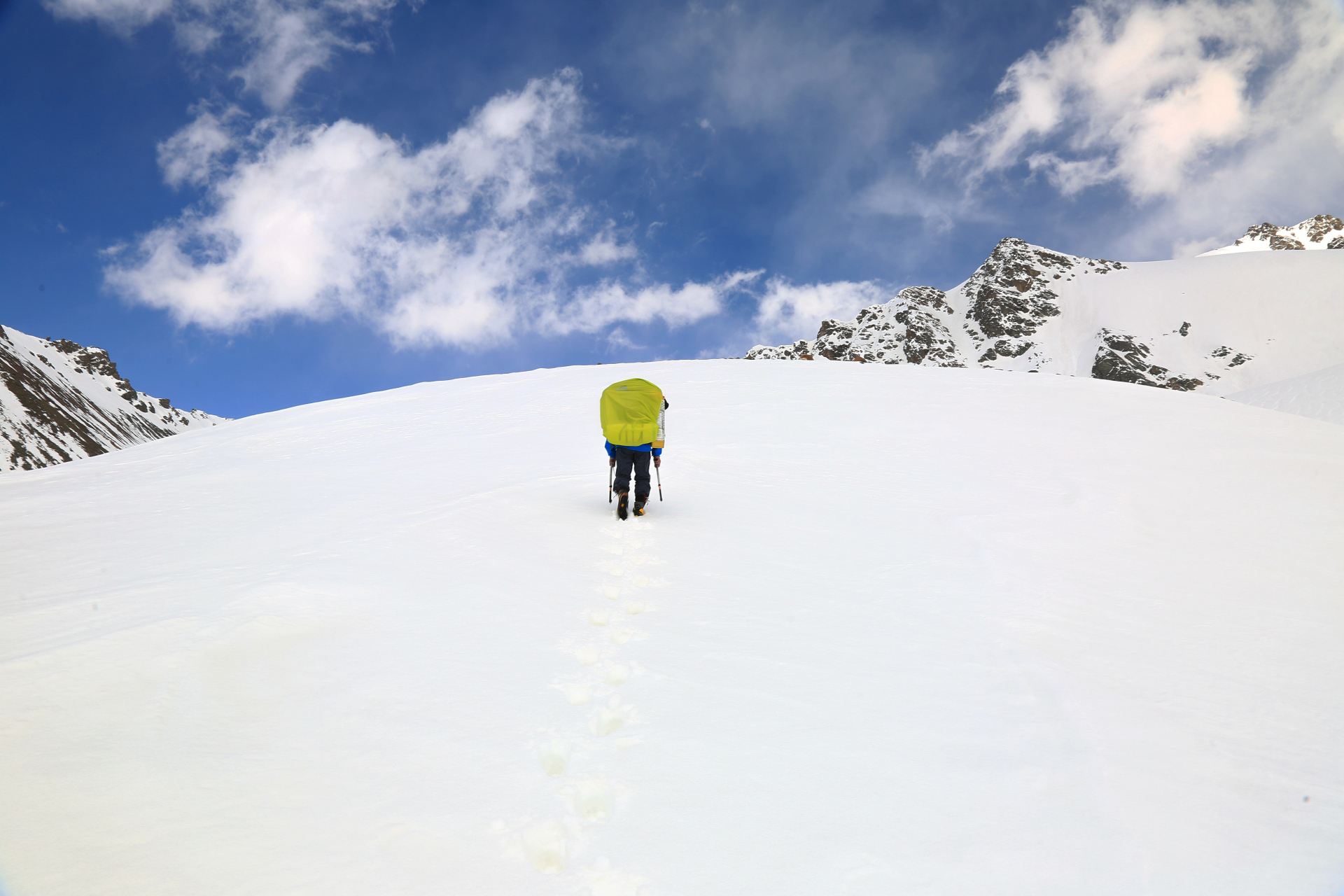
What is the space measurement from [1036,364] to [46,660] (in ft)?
557

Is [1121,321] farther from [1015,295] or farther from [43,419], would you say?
[43,419]

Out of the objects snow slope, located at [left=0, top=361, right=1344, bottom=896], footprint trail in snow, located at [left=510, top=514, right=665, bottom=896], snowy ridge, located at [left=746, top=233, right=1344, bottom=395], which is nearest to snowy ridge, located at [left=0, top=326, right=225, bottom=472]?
snow slope, located at [left=0, top=361, right=1344, bottom=896]

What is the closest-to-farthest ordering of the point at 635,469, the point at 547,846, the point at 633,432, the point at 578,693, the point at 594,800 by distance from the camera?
the point at 547,846
the point at 594,800
the point at 578,693
the point at 633,432
the point at 635,469

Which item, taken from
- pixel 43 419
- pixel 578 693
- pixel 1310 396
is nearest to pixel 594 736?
pixel 578 693

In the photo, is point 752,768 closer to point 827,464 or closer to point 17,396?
point 827,464

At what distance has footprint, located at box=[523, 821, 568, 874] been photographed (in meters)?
2.57

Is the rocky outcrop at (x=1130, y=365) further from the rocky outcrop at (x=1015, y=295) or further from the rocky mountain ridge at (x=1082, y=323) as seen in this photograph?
the rocky outcrop at (x=1015, y=295)

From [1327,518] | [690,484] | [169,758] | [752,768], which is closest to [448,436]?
[690,484]

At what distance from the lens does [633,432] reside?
7328 mm

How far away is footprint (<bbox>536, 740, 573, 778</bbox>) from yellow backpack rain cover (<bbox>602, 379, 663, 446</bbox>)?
435cm

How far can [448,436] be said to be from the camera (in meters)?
13.0

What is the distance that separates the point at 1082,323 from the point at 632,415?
17959 centimetres

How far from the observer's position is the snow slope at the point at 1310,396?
35.0 meters

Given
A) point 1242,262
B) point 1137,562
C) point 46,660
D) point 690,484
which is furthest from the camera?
point 1242,262
